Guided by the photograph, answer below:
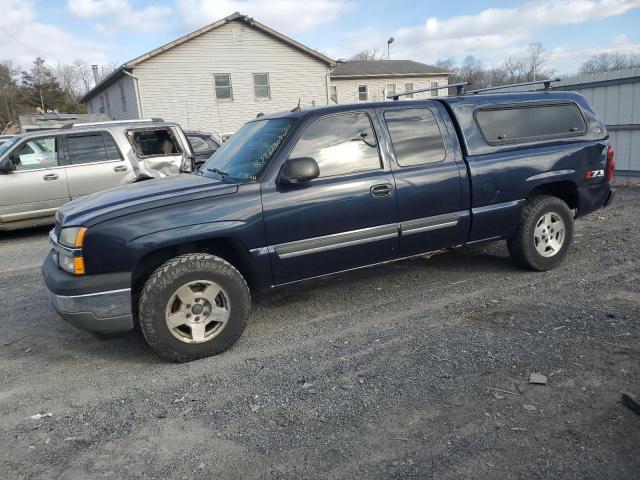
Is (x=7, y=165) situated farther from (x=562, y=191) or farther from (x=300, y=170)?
(x=562, y=191)

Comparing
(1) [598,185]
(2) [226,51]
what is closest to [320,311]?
(1) [598,185]

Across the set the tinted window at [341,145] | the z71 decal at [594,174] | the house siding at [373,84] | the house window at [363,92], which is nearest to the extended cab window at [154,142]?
the tinted window at [341,145]

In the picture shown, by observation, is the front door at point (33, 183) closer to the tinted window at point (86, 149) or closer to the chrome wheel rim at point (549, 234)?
the tinted window at point (86, 149)

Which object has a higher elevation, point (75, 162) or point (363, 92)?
point (363, 92)

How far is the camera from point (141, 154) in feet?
30.0

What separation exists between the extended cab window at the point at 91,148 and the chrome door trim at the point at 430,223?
21.3ft

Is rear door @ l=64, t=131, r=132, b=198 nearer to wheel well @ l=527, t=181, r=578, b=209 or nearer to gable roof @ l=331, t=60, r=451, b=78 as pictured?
wheel well @ l=527, t=181, r=578, b=209

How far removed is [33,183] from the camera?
855 cm

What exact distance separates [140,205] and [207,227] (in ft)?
1.67

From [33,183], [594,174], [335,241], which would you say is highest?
[33,183]

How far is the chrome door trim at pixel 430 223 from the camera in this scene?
14.8 ft

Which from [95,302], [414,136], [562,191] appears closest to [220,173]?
[95,302]

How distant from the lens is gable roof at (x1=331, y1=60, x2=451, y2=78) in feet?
108

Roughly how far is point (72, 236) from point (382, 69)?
1320 inches
